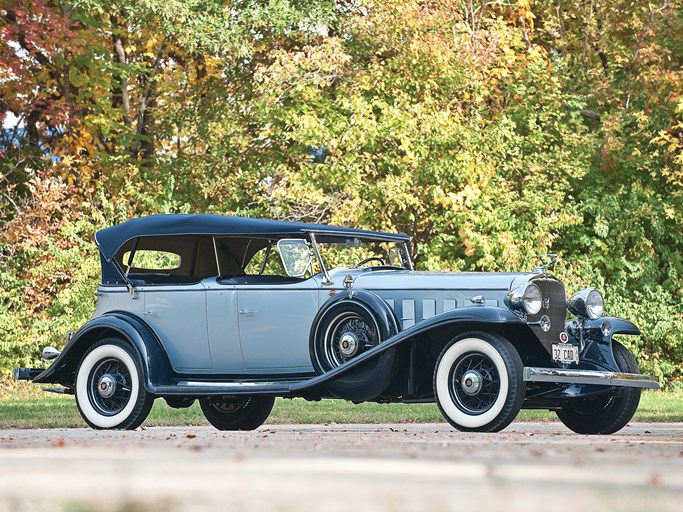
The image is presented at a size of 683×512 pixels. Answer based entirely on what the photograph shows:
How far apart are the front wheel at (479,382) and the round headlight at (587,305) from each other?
1.61m

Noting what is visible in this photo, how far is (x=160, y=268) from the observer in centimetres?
1311

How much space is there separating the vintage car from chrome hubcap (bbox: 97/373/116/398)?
0.04 ft

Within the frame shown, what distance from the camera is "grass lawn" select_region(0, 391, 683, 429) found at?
13.4m

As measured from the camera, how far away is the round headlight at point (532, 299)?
33.4 feet

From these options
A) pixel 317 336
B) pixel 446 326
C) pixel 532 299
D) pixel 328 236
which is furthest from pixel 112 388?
pixel 532 299

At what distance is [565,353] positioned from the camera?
34.0 feet

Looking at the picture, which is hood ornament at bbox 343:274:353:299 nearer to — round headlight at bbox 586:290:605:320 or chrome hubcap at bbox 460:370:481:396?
chrome hubcap at bbox 460:370:481:396

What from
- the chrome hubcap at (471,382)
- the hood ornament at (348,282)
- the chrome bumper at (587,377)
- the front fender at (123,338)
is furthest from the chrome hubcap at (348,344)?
the front fender at (123,338)

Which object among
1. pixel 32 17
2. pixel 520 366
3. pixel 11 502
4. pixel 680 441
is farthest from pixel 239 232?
pixel 32 17

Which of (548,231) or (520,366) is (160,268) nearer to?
(520,366)

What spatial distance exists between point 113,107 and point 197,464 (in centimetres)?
2250

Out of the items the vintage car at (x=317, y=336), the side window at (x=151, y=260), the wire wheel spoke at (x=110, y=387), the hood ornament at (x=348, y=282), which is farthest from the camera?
the side window at (x=151, y=260)

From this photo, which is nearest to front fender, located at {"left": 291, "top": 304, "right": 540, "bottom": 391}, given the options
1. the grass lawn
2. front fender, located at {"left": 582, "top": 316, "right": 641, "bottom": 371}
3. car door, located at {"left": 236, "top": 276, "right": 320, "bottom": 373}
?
car door, located at {"left": 236, "top": 276, "right": 320, "bottom": 373}

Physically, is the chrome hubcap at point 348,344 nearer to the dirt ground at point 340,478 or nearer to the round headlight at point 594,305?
the round headlight at point 594,305
